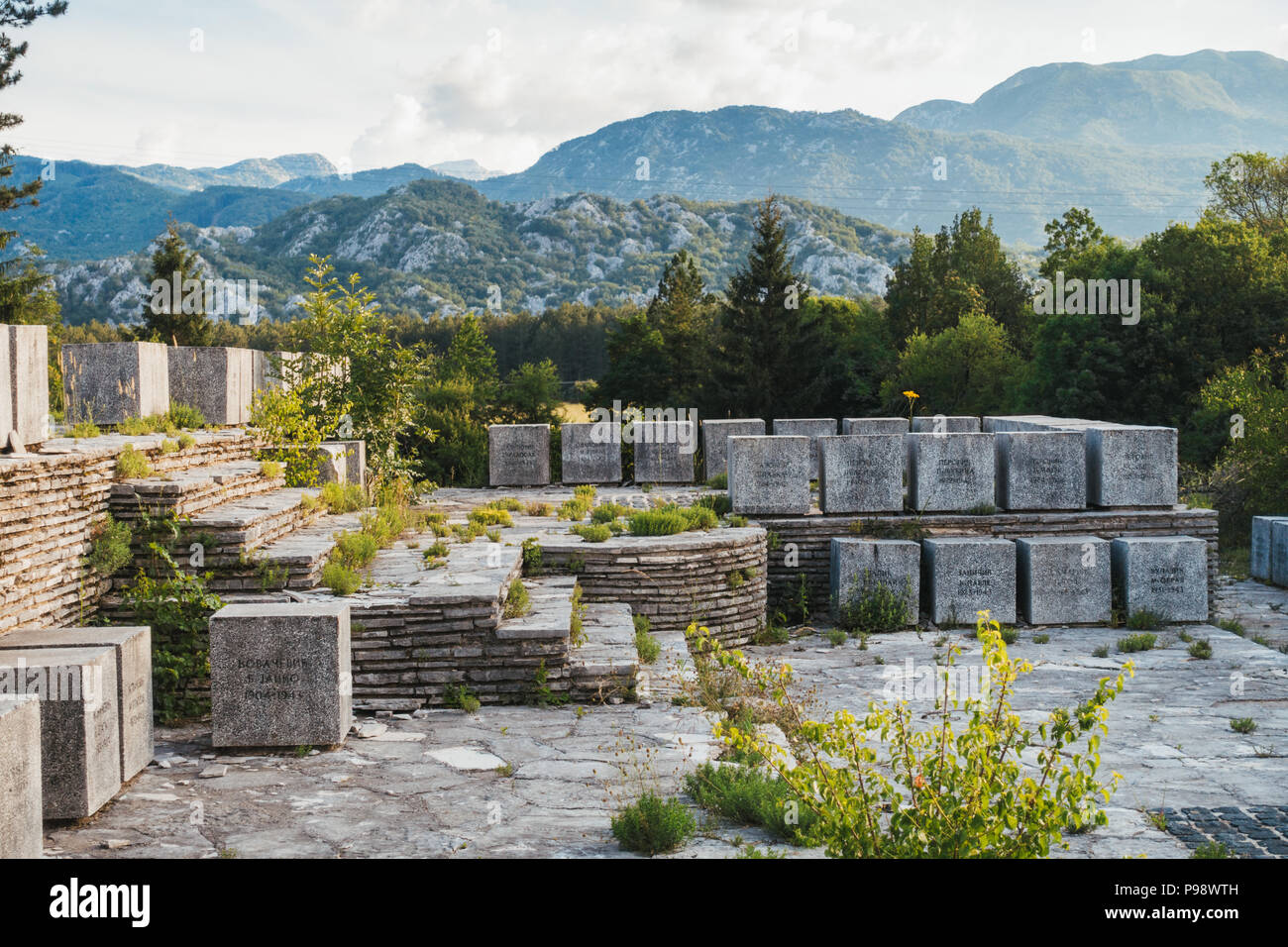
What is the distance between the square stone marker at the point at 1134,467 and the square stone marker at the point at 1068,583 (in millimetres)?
1241

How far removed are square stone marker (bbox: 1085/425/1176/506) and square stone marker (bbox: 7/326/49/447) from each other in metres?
10.5

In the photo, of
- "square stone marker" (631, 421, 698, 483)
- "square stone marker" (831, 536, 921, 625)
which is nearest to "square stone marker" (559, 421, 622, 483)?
"square stone marker" (631, 421, 698, 483)

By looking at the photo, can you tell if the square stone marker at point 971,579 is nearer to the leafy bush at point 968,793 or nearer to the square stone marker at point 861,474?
the square stone marker at point 861,474

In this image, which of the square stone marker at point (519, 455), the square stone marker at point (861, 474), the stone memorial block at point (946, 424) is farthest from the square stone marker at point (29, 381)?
the stone memorial block at point (946, 424)

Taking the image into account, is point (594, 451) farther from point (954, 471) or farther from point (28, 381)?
point (28, 381)

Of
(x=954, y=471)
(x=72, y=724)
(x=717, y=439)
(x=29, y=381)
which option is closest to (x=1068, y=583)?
(x=954, y=471)

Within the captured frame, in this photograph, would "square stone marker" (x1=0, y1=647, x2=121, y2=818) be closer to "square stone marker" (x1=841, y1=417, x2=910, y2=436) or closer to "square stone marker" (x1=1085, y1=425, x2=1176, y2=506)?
"square stone marker" (x1=1085, y1=425, x2=1176, y2=506)

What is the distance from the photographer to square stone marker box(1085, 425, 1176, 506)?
39.7ft

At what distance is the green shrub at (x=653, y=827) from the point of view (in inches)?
179

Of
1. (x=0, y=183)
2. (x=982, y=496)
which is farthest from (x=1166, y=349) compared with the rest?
(x=0, y=183)

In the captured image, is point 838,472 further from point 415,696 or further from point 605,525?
point 415,696

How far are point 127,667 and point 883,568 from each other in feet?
24.9

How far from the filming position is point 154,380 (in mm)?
10164

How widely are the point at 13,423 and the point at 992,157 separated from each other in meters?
195
